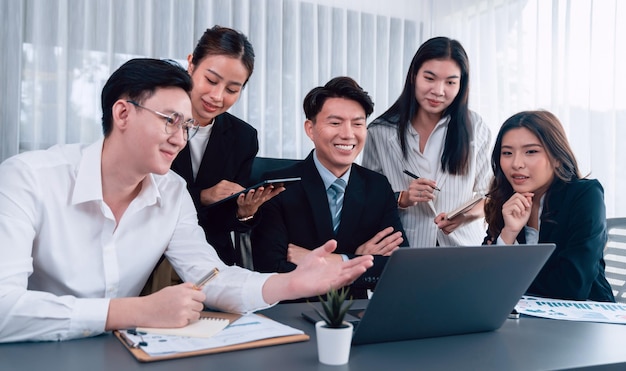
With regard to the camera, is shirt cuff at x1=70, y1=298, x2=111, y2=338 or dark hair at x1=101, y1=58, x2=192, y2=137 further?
dark hair at x1=101, y1=58, x2=192, y2=137

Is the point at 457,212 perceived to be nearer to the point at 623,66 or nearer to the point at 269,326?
the point at 269,326

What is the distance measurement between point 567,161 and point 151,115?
1393 mm

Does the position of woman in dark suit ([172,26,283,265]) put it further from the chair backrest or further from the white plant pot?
the chair backrest

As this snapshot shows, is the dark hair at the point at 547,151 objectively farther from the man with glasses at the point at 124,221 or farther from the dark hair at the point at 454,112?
the man with glasses at the point at 124,221

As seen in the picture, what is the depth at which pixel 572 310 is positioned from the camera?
4.63ft

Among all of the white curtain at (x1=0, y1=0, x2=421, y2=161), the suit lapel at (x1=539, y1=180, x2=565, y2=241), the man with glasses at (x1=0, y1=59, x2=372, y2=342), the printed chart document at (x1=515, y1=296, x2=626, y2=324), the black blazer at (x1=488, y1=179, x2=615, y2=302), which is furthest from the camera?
the white curtain at (x1=0, y1=0, x2=421, y2=161)

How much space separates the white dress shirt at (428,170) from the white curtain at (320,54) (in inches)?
45.0

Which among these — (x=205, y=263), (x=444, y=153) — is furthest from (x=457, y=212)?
(x=205, y=263)

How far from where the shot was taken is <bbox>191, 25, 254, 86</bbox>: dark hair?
1995 millimetres

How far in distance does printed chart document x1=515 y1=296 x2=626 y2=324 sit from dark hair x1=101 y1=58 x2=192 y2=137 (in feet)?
3.45

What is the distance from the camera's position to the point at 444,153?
2297 mm

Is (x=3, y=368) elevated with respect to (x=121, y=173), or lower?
lower

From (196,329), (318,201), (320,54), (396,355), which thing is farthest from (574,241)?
(320,54)

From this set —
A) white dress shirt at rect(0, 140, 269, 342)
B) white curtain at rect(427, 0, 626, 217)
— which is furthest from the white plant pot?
white curtain at rect(427, 0, 626, 217)
